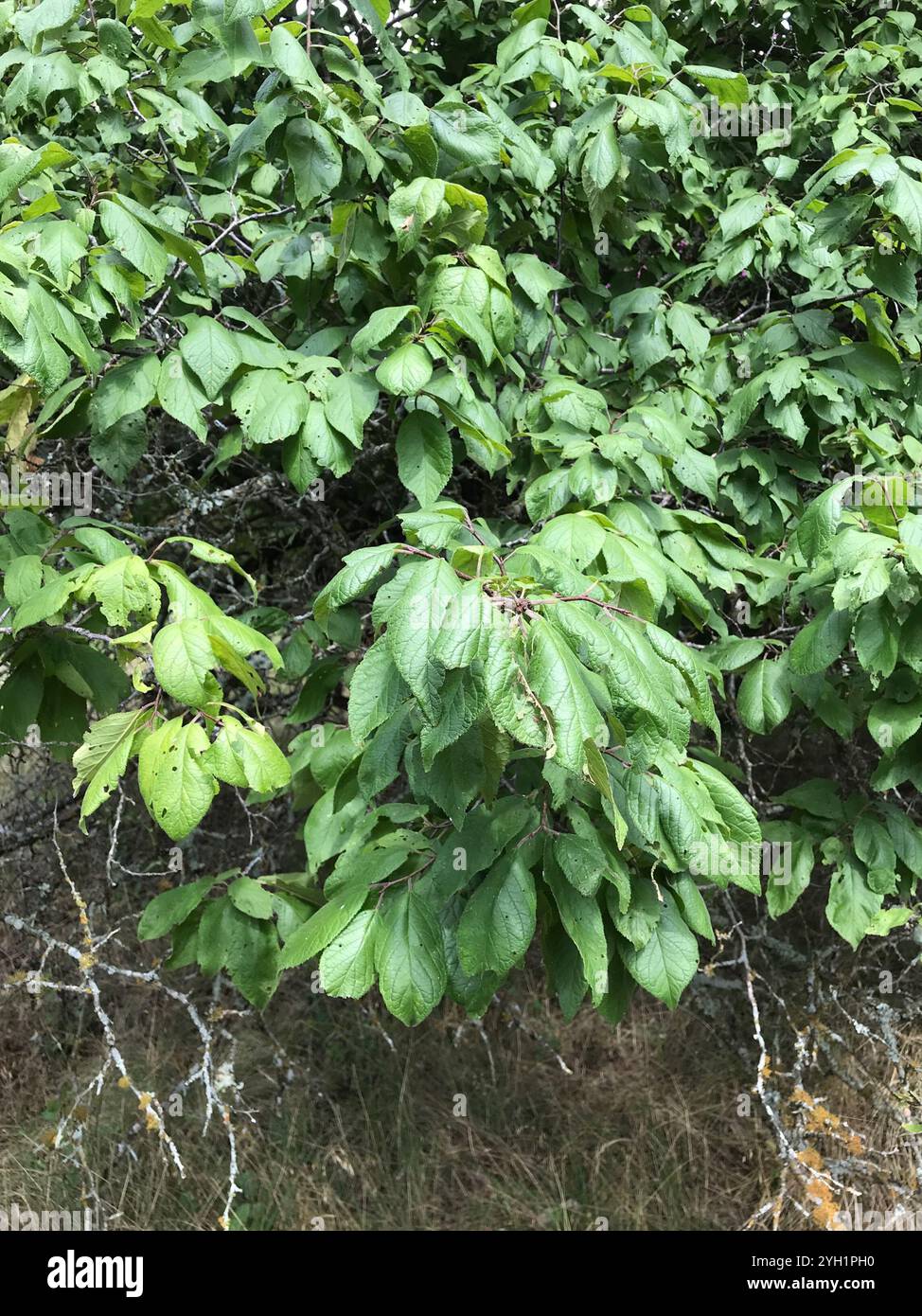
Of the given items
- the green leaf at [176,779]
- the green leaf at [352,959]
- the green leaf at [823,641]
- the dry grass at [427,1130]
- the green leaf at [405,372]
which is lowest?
the dry grass at [427,1130]

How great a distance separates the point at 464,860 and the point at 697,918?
1.44 ft

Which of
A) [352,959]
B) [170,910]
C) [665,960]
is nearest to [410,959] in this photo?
[352,959]

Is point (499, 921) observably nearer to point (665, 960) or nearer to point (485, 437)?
point (665, 960)

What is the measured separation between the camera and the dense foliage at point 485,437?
170cm

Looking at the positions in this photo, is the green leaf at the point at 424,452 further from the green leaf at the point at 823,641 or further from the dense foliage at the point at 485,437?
the green leaf at the point at 823,641

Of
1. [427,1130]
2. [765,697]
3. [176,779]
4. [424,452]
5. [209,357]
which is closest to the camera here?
[176,779]

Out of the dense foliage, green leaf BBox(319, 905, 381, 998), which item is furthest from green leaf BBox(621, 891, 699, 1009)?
green leaf BBox(319, 905, 381, 998)

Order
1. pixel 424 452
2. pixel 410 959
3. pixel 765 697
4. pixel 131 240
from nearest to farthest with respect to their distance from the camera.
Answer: pixel 410 959, pixel 131 240, pixel 424 452, pixel 765 697

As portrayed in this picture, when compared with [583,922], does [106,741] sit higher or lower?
higher

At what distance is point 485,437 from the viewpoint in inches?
87.6

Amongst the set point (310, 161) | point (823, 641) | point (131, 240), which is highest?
point (310, 161)

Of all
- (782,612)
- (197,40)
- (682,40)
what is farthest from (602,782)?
(682,40)

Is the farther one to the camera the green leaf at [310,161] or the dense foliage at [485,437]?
the green leaf at [310,161]

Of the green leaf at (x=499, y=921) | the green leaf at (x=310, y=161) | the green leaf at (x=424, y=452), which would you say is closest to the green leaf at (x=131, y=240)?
the green leaf at (x=310, y=161)
